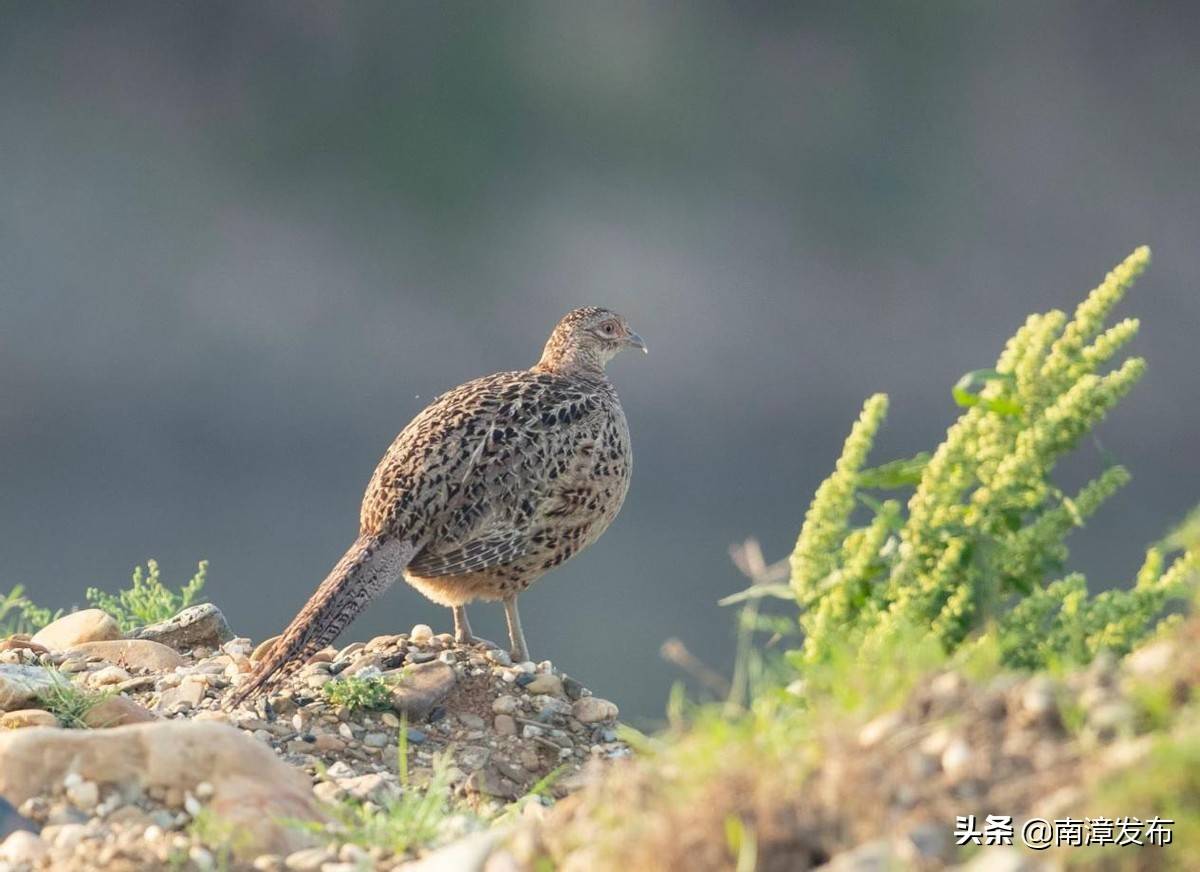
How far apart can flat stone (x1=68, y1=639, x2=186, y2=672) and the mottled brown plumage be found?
4.90ft

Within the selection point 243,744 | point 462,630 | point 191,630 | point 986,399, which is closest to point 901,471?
point 986,399

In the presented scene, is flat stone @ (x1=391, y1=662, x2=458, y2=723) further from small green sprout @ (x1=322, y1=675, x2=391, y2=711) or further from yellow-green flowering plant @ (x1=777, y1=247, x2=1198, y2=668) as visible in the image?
yellow-green flowering plant @ (x1=777, y1=247, x2=1198, y2=668)

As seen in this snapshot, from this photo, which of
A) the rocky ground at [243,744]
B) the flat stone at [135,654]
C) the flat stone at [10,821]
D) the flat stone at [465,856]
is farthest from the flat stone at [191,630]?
the flat stone at [465,856]

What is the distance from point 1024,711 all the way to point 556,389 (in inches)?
193

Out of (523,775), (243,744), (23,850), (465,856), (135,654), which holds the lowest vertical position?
(465,856)

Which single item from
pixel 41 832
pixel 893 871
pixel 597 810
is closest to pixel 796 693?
pixel 597 810

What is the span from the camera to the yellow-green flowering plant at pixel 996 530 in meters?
5.04

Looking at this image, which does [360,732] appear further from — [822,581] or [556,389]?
[822,581]

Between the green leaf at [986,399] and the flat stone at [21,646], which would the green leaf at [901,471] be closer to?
the green leaf at [986,399]

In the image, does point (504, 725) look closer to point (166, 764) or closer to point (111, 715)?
point (111, 715)

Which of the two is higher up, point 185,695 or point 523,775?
point 185,695

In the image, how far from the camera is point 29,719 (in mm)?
6918

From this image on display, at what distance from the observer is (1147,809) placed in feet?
11.7

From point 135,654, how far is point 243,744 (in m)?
3.79
